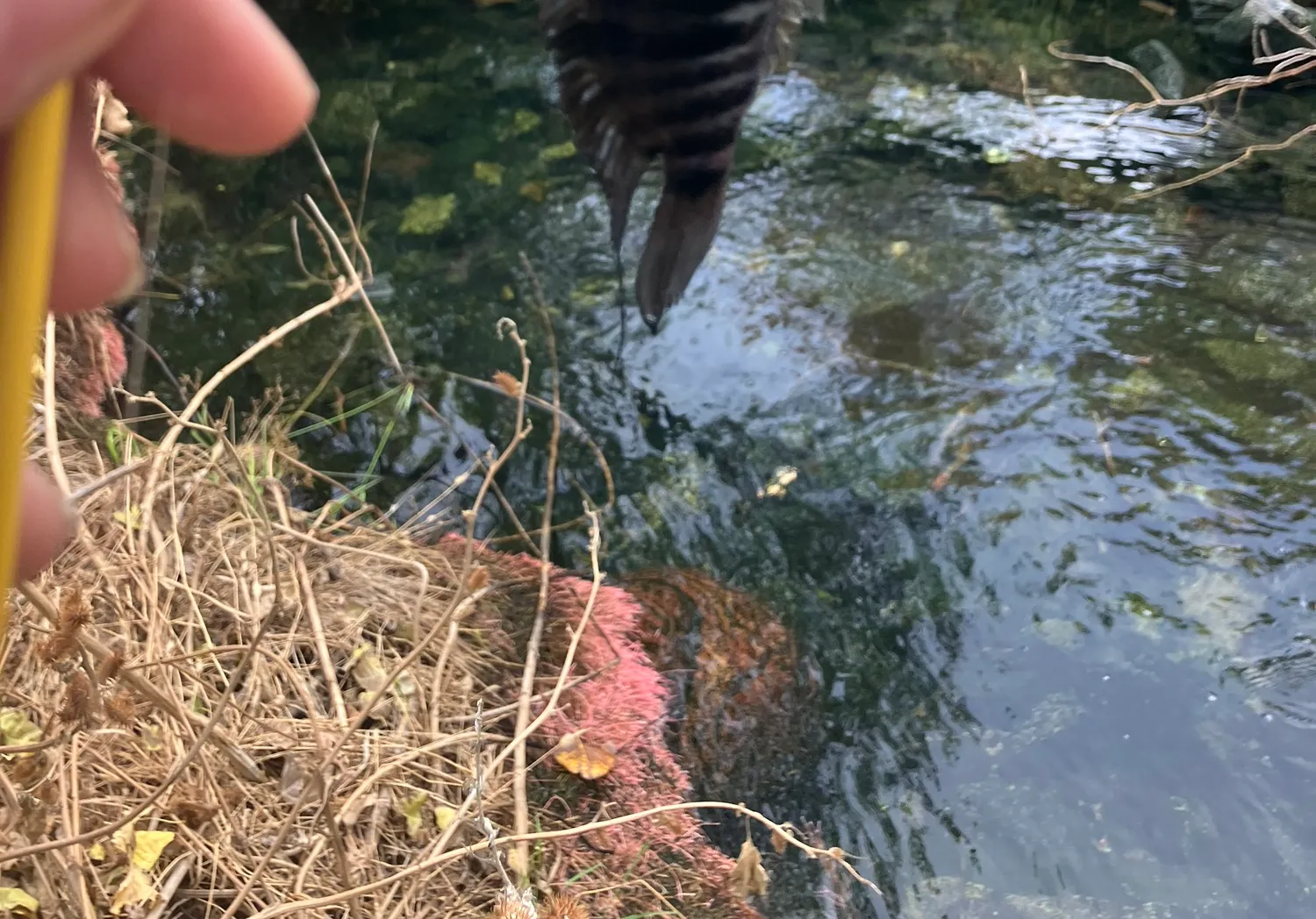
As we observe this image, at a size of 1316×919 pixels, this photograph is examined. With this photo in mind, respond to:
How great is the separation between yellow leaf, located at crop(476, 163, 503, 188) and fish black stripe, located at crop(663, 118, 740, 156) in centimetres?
266

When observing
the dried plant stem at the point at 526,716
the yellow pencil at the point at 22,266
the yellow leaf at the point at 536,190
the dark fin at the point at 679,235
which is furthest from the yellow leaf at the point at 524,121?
the yellow pencil at the point at 22,266

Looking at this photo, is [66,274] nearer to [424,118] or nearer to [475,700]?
[475,700]

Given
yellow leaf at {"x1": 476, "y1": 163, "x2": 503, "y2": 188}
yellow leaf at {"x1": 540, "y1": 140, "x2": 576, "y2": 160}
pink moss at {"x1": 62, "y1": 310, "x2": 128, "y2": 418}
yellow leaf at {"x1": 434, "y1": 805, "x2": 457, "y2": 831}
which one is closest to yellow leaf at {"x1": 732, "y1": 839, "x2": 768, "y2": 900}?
yellow leaf at {"x1": 434, "y1": 805, "x2": 457, "y2": 831}

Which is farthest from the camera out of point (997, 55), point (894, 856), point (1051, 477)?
point (997, 55)

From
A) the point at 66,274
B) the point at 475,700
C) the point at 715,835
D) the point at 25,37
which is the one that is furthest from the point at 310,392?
the point at 25,37

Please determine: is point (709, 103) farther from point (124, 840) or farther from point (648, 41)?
point (124, 840)

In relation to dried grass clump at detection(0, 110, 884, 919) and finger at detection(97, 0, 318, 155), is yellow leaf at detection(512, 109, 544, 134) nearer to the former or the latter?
dried grass clump at detection(0, 110, 884, 919)

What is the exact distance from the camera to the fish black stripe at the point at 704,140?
1.50 meters

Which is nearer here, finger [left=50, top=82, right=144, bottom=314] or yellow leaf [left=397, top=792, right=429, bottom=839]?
finger [left=50, top=82, right=144, bottom=314]

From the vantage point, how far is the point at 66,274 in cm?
85

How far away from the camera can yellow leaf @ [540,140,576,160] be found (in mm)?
4219

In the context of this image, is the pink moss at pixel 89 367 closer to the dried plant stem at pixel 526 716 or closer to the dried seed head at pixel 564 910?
the dried plant stem at pixel 526 716

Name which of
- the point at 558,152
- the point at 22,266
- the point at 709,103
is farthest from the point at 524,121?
the point at 22,266

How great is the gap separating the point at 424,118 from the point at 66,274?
401 cm
